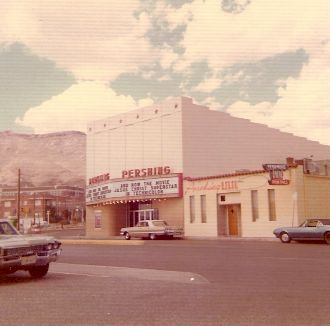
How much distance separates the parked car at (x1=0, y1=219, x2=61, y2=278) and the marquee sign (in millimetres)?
30018

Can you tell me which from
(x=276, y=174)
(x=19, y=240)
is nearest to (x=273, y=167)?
(x=276, y=174)

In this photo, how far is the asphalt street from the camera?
302 inches

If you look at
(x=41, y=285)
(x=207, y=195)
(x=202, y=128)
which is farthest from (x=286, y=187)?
(x=41, y=285)

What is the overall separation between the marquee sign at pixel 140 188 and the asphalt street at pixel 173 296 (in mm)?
27507

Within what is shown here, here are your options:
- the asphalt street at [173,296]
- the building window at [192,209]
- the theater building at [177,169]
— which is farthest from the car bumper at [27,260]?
the building window at [192,209]

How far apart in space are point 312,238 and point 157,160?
1920 cm

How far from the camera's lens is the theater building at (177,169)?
1567 inches

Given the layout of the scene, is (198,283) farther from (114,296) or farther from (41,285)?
(41,285)

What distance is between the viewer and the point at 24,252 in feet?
39.2

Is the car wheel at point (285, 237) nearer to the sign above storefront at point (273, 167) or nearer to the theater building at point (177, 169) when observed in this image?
the theater building at point (177, 169)

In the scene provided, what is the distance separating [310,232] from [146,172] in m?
19.6

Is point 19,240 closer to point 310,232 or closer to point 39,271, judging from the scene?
point 39,271

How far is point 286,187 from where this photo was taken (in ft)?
117

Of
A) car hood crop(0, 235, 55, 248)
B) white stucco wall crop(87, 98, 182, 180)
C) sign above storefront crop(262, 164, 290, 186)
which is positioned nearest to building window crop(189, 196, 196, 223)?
white stucco wall crop(87, 98, 182, 180)
